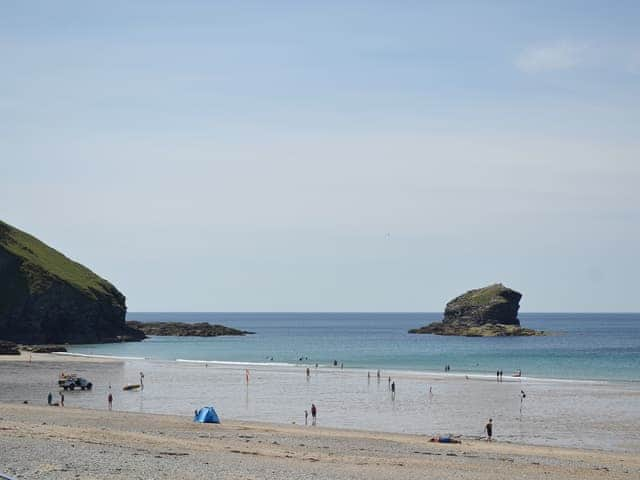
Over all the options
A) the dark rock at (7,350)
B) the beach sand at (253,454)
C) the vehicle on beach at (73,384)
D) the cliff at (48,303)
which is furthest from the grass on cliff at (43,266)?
the beach sand at (253,454)

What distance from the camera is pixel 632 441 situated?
44.3 m

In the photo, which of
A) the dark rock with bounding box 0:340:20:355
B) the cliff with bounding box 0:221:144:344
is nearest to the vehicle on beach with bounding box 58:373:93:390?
the dark rock with bounding box 0:340:20:355

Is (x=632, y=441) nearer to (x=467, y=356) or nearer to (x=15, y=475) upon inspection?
(x=15, y=475)

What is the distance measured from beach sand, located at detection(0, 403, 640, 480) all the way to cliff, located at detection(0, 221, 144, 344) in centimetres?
10577

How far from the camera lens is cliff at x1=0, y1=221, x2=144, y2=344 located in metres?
147

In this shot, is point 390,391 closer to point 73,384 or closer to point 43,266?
point 73,384

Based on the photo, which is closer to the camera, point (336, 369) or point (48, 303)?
point (336, 369)

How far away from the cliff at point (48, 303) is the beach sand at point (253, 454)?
347 feet

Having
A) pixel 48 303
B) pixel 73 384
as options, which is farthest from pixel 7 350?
pixel 73 384

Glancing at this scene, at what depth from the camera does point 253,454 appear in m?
33.8

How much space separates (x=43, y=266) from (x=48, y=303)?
12455 mm

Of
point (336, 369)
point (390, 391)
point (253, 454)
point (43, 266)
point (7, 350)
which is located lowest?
point (390, 391)

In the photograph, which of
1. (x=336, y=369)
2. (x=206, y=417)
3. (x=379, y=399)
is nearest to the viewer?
(x=206, y=417)

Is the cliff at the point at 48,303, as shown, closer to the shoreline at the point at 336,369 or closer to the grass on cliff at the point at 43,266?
the grass on cliff at the point at 43,266
